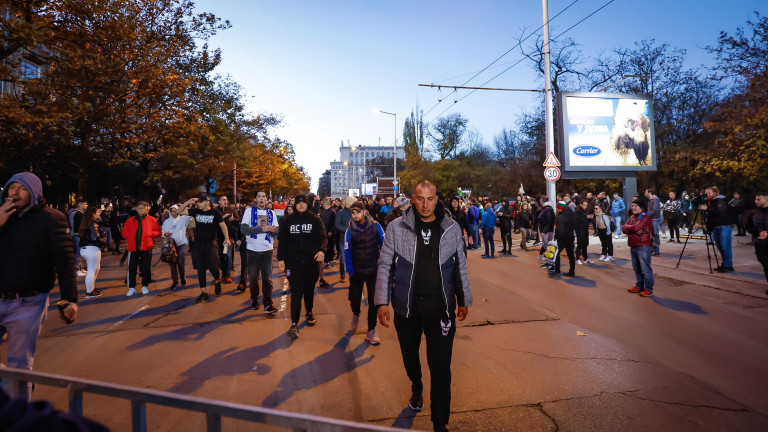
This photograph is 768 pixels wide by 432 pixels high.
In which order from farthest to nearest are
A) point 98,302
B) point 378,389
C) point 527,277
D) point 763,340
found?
point 527,277 < point 98,302 < point 763,340 < point 378,389

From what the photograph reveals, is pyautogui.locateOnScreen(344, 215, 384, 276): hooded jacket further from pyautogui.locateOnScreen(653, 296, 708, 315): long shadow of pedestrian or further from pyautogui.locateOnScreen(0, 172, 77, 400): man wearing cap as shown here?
pyautogui.locateOnScreen(653, 296, 708, 315): long shadow of pedestrian

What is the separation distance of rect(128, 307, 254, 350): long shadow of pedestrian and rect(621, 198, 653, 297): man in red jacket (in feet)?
23.5

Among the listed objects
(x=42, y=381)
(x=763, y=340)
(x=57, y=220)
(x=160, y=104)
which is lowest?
(x=763, y=340)

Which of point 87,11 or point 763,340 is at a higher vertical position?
point 87,11

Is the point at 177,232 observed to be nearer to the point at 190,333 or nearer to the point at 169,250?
the point at 169,250

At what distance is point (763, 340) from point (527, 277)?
4.85m

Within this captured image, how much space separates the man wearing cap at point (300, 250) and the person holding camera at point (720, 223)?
9.56m

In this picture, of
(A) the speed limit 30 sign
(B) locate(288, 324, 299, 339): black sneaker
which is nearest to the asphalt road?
(B) locate(288, 324, 299, 339): black sneaker

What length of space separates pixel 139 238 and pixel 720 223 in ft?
42.6

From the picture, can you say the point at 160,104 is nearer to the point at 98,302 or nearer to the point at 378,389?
the point at 98,302

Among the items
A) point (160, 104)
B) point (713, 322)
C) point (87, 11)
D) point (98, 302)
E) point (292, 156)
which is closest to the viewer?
point (713, 322)

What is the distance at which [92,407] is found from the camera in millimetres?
3520

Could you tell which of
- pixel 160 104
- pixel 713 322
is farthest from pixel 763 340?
pixel 160 104

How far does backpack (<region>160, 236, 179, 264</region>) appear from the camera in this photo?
28.8 feet
